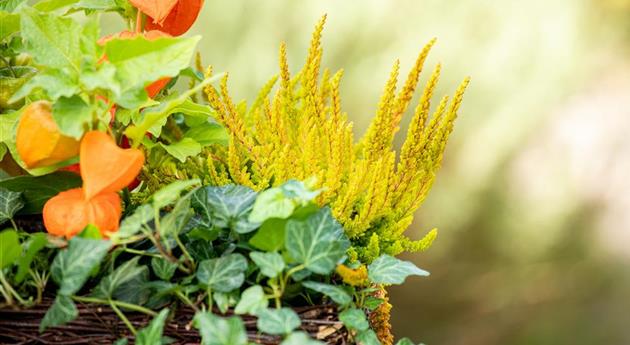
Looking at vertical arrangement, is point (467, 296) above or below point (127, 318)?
above

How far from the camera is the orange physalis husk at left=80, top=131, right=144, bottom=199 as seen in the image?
1.37 ft

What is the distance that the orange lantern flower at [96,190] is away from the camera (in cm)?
42

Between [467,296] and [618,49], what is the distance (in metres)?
0.65

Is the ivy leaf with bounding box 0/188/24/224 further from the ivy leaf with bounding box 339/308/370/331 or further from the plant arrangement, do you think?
the ivy leaf with bounding box 339/308/370/331

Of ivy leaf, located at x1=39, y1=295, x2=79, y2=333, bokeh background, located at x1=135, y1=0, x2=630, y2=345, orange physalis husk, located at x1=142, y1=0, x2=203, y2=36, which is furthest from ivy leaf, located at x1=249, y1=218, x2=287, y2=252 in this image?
bokeh background, located at x1=135, y1=0, x2=630, y2=345

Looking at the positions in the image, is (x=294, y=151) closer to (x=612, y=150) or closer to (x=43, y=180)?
(x=43, y=180)

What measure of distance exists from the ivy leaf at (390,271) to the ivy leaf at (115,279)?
0.14 m

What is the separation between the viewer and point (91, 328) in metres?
0.44

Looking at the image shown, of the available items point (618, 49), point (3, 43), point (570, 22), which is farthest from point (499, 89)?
point (3, 43)

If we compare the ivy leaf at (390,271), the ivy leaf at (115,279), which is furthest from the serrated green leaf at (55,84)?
the ivy leaf at (390,271)

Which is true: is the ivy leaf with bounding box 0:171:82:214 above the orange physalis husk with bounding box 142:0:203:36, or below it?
below

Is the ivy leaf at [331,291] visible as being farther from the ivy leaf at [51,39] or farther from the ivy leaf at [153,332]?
the ivy leaf at [51,39]

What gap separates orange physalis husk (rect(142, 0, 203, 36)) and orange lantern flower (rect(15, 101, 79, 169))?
15 centimetres

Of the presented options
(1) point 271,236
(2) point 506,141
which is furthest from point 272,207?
(2) point 506,141
